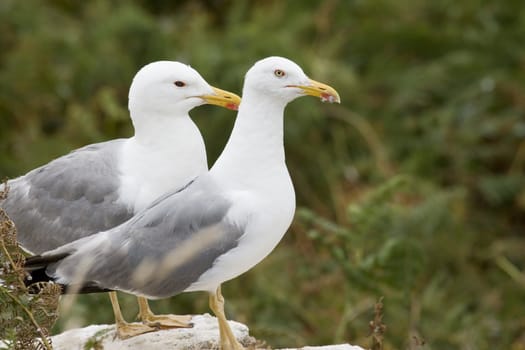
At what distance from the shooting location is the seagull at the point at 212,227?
4648 mm

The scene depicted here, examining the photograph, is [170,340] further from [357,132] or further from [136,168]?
[357,132]

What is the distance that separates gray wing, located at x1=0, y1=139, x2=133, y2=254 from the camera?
5152mm

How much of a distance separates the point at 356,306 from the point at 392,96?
345 centimetres

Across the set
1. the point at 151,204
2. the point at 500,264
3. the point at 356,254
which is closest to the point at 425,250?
the point at 500,264

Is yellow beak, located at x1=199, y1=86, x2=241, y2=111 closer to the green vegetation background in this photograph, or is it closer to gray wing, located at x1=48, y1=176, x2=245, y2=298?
gray wing, located at x1=48, y1=176, x2=245, y2=298

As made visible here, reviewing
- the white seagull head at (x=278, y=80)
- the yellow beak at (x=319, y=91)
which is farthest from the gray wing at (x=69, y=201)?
the yellow beak at (x=319, y=91)

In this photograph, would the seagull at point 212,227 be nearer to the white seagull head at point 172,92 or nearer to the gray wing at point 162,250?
the gray wing at point 162,250

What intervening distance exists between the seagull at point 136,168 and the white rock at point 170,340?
512 mm

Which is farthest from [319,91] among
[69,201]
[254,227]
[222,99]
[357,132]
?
[357,132]

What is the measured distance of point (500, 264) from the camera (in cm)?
914

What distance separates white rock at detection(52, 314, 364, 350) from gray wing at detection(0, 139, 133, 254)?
20.0 inches

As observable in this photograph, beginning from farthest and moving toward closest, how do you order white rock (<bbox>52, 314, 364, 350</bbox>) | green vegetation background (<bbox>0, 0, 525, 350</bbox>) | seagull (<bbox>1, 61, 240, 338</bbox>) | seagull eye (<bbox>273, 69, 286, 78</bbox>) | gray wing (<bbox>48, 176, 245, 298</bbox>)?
green vegetation background (<bbox>0, 0, 525, 350</bbox>)
white rock (<bbox>52, 314, 364, 350</bbox>)
seagull (<bbox>1, 61, 240, 338</bbox>)
seagull eye (<bbox>273, 69, 286, 78</bbox>)
gray wing (<bbox>48, 176, 245, 298</bbox>)

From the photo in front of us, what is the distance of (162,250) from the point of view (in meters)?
4.68

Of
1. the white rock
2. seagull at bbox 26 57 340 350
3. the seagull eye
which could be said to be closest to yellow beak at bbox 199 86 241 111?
seagull at bbox 26 57 340 350
